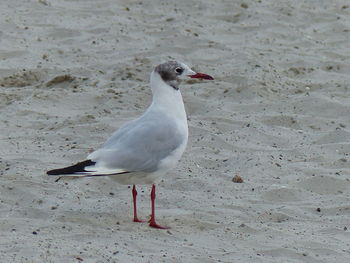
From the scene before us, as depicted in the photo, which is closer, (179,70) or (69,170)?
(69,170)

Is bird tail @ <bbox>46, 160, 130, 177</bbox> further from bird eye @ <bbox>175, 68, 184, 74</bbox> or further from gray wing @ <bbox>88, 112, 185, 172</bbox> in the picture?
bird eye @ <bbox>175, 68, 184, 74</bbox>

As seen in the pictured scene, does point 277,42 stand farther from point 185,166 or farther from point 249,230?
point 249,230

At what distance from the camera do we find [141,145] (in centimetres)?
536

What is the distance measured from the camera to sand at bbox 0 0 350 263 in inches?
200

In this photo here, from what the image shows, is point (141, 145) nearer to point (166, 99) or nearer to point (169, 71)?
point (166, 99)

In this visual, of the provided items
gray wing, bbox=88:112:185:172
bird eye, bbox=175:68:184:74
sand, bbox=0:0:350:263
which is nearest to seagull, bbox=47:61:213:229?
gray wing, bbox=88:112:185:172

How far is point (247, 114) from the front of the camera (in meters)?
7.34

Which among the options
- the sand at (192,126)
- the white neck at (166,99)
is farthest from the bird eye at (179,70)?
the sand at (192,126)

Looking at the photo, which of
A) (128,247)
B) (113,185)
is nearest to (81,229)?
(128,247)

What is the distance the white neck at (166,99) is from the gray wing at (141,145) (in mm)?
84

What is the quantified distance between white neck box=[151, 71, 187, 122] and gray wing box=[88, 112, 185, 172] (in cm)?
8

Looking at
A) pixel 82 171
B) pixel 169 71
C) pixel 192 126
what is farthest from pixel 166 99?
pixel 192 126

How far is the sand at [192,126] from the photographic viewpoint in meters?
5.07

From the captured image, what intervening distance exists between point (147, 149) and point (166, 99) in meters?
0.38
